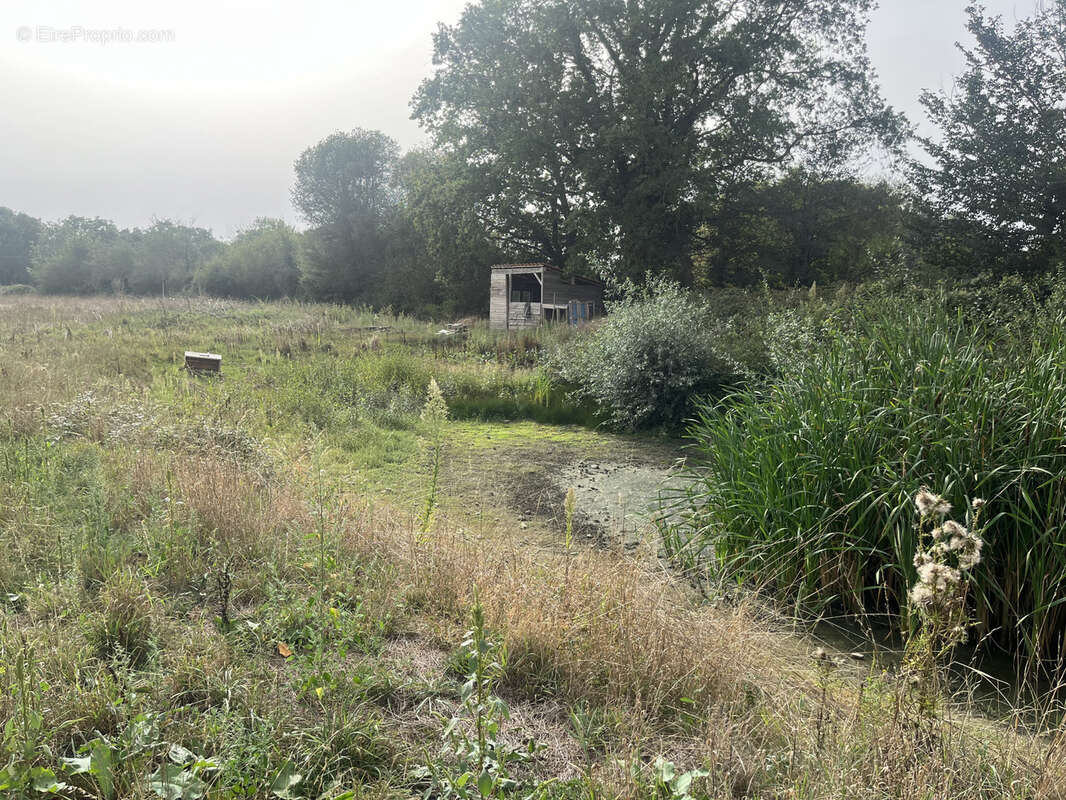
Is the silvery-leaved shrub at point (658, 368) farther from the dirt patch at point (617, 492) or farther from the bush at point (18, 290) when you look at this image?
the bush at point (18, 290)

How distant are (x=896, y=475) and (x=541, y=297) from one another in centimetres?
1833

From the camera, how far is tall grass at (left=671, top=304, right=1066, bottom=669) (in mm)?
3455

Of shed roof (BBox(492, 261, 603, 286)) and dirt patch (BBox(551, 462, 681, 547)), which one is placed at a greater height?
shed roof (BBox(492, 261, 603, 286))

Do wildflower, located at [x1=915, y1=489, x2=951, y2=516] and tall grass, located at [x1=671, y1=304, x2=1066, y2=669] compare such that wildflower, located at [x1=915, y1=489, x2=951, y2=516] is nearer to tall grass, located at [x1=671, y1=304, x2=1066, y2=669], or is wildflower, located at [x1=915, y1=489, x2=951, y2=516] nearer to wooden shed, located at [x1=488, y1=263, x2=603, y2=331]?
tall grass, located at [x1=671, y1=304, x2=1066, y2=669]

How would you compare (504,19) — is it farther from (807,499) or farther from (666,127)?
(807,499)

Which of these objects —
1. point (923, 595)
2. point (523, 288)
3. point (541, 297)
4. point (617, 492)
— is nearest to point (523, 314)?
point (541, 297)

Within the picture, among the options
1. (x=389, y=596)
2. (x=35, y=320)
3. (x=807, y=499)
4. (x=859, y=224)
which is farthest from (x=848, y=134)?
(x=35, y=320)

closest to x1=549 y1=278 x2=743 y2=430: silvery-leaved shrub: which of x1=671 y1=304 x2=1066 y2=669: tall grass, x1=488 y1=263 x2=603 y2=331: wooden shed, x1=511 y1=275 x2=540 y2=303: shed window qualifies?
x1=671 y1=304 x2=1066 y2=669: tall grass

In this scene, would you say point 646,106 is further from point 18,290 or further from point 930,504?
point 18,290

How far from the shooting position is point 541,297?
21453mm

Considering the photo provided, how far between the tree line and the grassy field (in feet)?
48.3

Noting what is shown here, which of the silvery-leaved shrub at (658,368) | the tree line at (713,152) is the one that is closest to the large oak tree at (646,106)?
the tree line at (713,152)

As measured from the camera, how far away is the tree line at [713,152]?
62.8 ft

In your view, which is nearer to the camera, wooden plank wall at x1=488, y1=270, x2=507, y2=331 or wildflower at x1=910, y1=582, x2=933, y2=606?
wildflower at x1=910, y1=582, x2=933, y2=606
